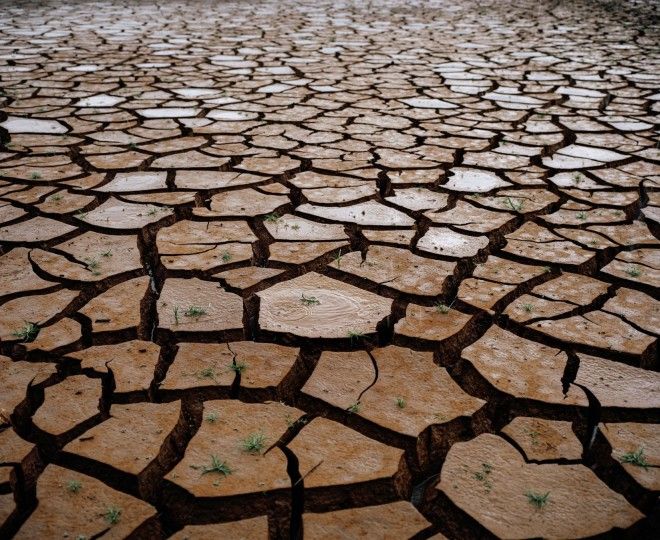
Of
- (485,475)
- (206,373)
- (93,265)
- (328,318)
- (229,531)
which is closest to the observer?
(229,531)

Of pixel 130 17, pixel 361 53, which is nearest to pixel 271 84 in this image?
pixel 361 53

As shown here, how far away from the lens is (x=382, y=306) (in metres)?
1.64

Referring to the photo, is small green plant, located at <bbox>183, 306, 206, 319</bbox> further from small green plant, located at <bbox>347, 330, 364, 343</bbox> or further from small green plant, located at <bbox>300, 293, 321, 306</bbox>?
small green plant, located at <bbox>347, 330, 364, 343</bbox>

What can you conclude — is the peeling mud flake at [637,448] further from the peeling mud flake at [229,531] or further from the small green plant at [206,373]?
the small green plant at [206,373]

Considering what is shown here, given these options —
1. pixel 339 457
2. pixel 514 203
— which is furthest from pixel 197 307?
pixel 514 203

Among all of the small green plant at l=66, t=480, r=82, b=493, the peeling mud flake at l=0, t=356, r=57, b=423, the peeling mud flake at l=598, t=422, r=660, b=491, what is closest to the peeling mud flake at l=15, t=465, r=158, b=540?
the small green plant at l=66, t=480, r=82, b=493

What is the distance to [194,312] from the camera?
62.7 inches

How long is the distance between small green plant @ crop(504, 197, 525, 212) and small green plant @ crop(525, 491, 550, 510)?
139 cm

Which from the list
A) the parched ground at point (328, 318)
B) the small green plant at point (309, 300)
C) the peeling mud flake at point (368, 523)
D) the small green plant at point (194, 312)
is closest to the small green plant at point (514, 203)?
the parched ground at point (328, 318)

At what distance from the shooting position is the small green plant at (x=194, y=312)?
5.18 feet

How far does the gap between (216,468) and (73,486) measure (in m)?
0.25

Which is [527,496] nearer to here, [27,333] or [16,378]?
[16,378]

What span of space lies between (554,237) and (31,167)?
222 cm

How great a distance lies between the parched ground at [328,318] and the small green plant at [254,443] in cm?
1
